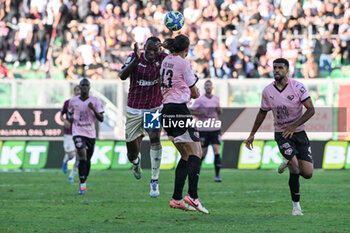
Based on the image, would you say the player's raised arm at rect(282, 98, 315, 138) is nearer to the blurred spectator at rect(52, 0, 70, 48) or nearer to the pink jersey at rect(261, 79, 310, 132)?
the pink jersey at rect(261, 79, 310, 132)

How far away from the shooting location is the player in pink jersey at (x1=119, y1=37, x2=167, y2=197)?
12.6 metres

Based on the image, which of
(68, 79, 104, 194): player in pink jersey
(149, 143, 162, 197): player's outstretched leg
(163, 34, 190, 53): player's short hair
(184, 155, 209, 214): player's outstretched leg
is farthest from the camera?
(68, 79, 104, 194): player in pink jersey

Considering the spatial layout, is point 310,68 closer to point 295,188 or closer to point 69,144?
point 69,144

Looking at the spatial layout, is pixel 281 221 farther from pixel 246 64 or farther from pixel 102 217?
pixel 246 64

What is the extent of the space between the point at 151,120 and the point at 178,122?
8.51ft

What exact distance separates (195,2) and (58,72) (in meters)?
5.66

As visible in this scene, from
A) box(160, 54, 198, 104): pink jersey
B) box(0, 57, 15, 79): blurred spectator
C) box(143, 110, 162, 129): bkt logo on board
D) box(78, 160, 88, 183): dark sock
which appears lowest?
box(78, 160, 88, 183): dark sock

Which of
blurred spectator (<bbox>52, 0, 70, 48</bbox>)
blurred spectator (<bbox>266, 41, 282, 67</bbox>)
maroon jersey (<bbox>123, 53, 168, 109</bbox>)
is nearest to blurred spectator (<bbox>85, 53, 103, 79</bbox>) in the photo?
blurred spectator (<bbox>52, 0, 70, 48</bbox>)

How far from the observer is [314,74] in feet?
84.5

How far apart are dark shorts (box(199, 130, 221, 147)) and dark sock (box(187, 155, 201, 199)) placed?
29.6 ft

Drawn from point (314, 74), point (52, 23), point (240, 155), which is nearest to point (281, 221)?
point (240, 155)

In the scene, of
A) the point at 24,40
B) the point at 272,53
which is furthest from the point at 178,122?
the point at 24,40

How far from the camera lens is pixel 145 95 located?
517 inches

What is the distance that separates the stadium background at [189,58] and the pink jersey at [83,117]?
7.63m
